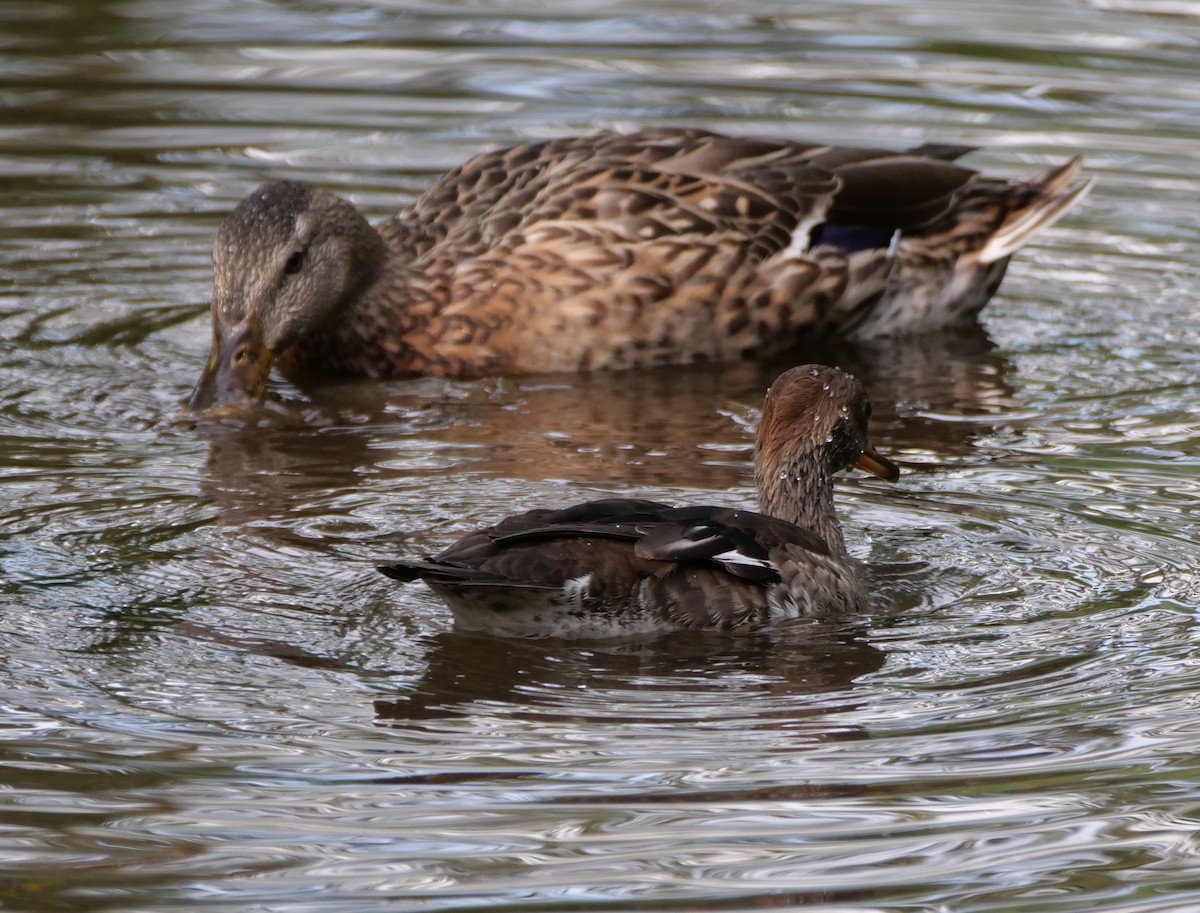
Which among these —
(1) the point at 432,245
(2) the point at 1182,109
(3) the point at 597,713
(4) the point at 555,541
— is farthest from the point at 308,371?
(2) the point at 1182,109

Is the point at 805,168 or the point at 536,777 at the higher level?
the point at 805,168

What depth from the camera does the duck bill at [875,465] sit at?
26.0 ft

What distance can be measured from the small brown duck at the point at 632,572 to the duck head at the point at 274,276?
123 inches

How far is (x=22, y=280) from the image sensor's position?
11406mm

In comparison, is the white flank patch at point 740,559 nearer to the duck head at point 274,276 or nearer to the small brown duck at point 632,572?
the small brown duck at point 632,572

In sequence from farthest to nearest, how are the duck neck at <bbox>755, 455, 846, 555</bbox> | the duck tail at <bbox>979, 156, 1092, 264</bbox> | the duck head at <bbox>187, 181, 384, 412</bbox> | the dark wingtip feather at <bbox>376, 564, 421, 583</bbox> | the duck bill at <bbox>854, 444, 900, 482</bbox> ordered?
the duck tail at <bbox>979, 156, 1092, 264</bbox> → the duck head at <bbox>187, 181, 384, 412</bbox> → the duck bill at <bbox>854, 444, 900, 482</bbox> → the duck neck at <bbox>755, 455, 846, 555</bbox> → the dark wingtip feather at <bbox>376, 564, 421, 583</bbox>

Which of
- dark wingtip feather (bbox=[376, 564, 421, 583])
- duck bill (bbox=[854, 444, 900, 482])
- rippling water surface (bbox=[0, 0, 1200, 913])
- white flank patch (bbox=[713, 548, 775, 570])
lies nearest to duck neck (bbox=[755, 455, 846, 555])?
rippling water surface (bbox=[0, 0, 1200, 913])

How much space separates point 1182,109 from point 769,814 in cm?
1022

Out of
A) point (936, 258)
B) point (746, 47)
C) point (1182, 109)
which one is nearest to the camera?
point (936, 258)

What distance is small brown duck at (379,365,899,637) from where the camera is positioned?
653 centimetres

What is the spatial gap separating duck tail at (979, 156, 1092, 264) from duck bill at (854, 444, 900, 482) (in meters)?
3.40

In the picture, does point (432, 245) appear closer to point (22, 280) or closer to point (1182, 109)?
point (22, 280)

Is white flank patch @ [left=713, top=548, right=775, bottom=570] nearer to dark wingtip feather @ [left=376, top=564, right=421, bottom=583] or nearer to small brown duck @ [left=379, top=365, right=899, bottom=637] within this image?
small brown duck @ [left=379, top=365, right=899, bottom=637]

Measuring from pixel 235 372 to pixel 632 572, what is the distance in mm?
3502
